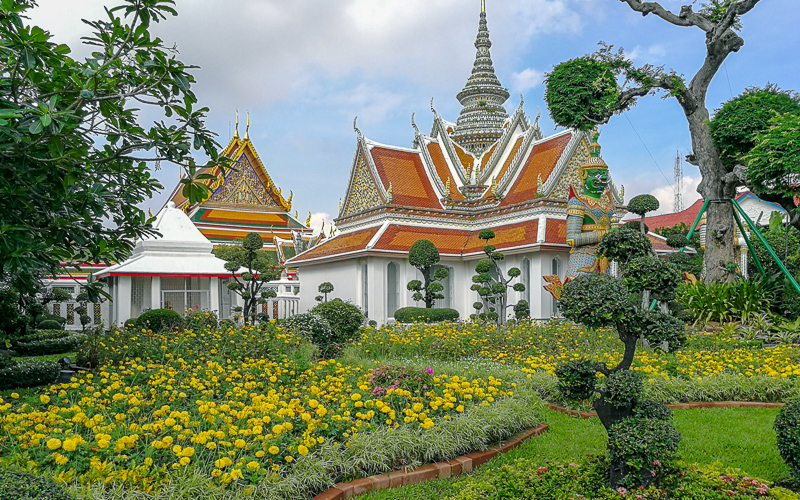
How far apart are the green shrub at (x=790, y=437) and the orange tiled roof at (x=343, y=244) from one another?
14287mm

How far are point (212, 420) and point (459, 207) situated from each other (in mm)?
16803

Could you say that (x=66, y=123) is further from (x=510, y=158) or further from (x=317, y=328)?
(x=510, y=158)

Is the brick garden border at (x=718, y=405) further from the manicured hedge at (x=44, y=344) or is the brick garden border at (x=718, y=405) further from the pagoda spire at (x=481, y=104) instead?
the pagoda spire at (x=481, y=104)

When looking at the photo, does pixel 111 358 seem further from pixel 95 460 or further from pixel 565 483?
pixel 565 483

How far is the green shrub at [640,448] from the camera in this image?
411 centimetres

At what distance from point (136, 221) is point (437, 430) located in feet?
15.4

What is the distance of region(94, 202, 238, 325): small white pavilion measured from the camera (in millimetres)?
16641

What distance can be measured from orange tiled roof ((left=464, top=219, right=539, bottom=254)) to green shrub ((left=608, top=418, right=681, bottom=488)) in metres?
13.4

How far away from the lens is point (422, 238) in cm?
1952

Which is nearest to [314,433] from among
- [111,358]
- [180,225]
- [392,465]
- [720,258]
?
[392,465]

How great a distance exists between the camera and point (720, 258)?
14844 mm

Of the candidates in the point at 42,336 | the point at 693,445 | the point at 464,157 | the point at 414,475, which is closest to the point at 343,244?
the point at 464,157

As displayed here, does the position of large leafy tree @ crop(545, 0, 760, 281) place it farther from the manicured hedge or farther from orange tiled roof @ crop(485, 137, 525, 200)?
the manicured hedge

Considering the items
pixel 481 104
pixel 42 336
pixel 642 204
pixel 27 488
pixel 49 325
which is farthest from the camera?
pixel 481 104
